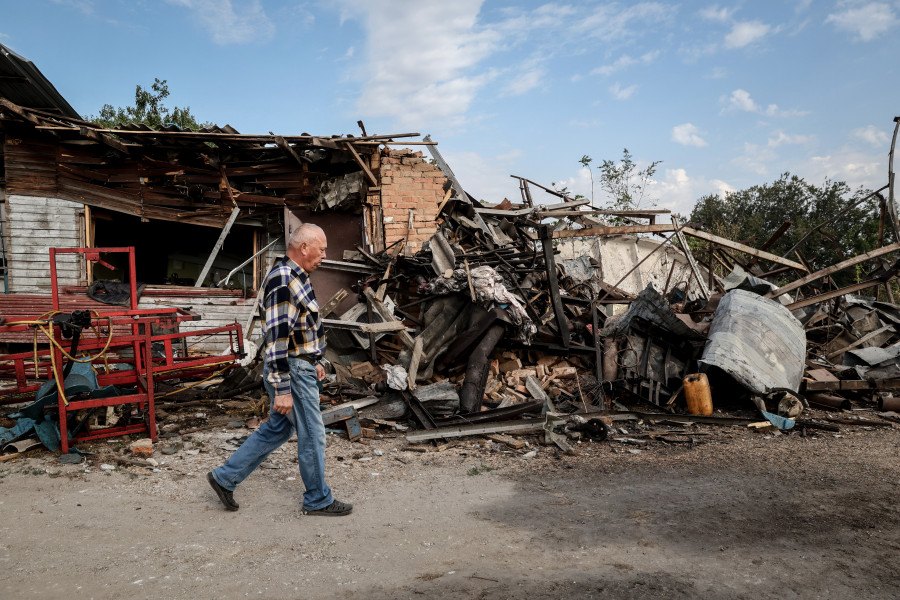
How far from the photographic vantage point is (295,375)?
11.6 ft

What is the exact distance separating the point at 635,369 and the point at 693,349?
0.98 metres

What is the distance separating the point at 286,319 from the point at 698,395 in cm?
530

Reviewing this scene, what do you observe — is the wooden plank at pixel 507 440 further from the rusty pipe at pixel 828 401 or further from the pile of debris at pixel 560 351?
the rusty pipe at pixel 828 401

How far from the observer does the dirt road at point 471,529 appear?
2674 mm

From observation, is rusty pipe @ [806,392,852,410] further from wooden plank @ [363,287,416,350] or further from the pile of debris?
wooden plank @ [363,287,416,350]

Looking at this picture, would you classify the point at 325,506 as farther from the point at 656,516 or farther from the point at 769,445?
the point at 769,445

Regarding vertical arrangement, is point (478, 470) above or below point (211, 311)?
below

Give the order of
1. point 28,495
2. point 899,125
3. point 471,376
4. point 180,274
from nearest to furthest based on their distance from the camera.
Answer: point 28,495 < point 471,376 < point 899,125 < point 180,274

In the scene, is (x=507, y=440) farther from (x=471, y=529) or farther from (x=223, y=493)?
(x=223, y=493)

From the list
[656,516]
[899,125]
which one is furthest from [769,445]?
[899,125]

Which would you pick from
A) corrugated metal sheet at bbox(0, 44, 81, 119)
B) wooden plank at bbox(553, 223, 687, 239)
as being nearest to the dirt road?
wooden plank at bbox(553, 223, 687, 239)

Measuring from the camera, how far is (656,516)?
3594 mm

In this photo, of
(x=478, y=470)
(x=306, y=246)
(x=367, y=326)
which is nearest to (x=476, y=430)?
(x=478, y=470)

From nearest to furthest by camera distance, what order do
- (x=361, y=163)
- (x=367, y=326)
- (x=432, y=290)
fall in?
(x=367, y=326)
(x=432, y=290)
(x=361, y=163)
